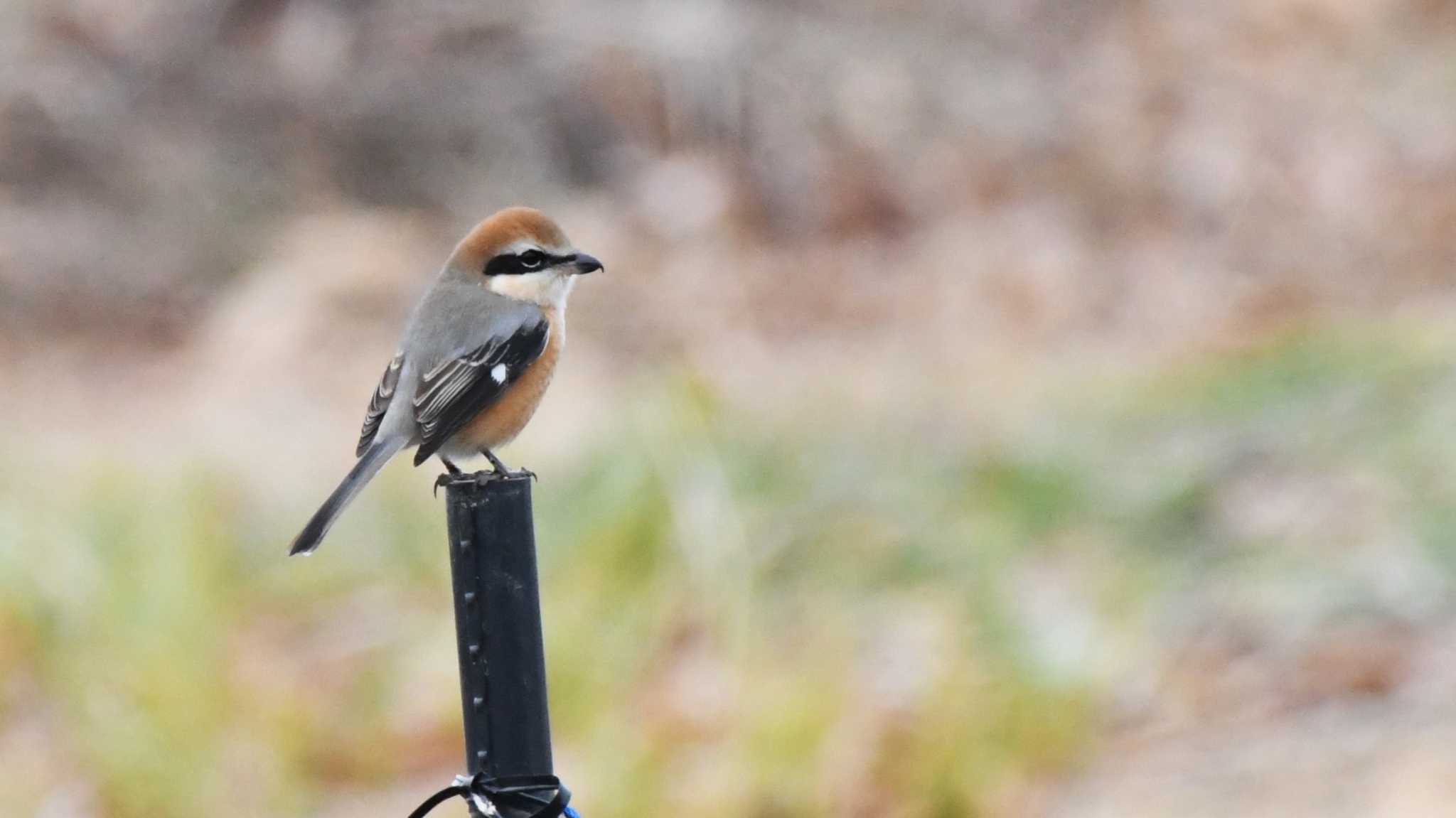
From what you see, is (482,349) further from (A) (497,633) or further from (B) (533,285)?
(A) (497,633)

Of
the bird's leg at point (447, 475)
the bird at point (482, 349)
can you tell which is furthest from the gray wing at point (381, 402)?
the bird's leg at point (447, 475)

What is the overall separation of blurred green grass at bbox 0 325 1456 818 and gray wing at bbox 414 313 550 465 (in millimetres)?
1348

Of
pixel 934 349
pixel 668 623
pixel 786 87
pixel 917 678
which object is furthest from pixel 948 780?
pixel 786 87

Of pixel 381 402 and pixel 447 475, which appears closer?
pixel 447 475

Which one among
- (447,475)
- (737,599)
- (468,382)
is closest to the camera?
(447,475)

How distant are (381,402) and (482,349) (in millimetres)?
218

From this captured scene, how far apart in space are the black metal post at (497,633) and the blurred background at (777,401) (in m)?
2.03

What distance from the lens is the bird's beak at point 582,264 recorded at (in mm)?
3471

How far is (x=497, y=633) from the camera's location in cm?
245

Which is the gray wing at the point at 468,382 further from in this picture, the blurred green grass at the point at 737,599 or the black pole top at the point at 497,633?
the blurred green grass at the point at 737,599

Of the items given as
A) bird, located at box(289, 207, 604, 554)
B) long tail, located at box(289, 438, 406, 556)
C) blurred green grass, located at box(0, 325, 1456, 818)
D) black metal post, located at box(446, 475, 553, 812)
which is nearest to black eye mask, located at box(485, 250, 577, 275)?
bird, located at box(289, 207, 604, 554)

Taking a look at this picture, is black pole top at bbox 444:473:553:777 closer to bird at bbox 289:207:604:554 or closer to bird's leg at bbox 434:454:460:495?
bird's leg at bbox 434:454:460:495

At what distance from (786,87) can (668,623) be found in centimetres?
525

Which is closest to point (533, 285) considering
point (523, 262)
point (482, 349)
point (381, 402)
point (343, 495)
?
point (523, 262)
